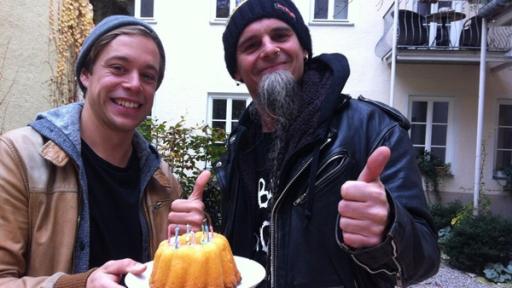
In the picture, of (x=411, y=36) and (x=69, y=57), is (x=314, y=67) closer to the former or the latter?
(x=69, y=57)

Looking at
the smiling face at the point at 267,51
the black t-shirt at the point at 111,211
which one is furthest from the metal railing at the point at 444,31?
the black t-shirt at the point at 111,211

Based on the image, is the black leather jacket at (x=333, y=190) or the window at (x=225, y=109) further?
the window at (x=225, y=109)

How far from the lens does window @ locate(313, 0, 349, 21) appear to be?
12305mm

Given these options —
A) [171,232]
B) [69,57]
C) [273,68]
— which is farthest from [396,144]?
[69,57]

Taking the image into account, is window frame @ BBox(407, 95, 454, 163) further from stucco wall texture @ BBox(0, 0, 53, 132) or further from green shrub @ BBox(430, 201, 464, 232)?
stucco wall texture @ BBox(0, 0, 53, 132)

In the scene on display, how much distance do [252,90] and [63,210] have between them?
1.21 m

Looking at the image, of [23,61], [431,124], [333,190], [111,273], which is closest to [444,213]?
[431,124]

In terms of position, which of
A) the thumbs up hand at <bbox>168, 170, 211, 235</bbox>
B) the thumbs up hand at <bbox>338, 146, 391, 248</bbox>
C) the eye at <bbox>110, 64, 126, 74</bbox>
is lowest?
the thumbs up hand at <bbox>168, 170, 211, 235</bbox>

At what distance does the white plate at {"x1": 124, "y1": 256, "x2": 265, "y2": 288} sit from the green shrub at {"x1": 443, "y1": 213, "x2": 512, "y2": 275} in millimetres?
6906

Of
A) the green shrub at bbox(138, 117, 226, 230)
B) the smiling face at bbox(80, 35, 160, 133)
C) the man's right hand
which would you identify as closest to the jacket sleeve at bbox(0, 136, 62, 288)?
the man's right hand

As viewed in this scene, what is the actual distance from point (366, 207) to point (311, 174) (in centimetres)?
50

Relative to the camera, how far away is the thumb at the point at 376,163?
1444mm

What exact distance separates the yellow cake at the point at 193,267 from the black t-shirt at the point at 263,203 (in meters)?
0.38

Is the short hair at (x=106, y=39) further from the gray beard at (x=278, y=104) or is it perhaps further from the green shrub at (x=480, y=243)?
the green shrub at (x=480, y=243)
